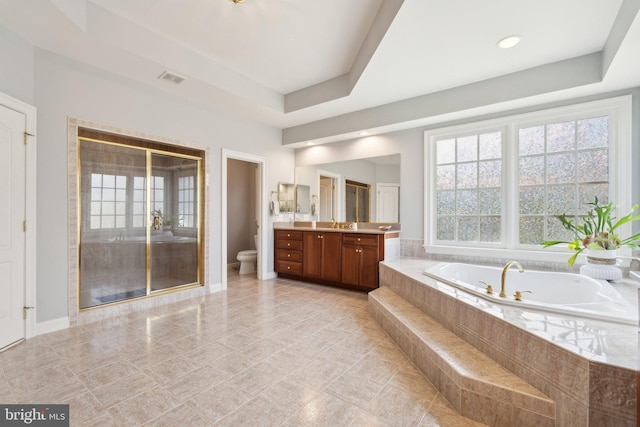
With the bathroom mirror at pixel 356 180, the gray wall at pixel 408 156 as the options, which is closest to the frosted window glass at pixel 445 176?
the gray wall at pixel 408 156

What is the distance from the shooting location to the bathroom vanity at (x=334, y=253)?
13.1 ft

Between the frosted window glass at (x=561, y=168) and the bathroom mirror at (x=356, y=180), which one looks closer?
the frosted window glass at (x=561, y=168)

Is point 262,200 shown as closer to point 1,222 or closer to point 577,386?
point 1,222

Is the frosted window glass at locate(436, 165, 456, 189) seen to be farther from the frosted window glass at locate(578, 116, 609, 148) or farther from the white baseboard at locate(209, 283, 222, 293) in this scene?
the white baseboard at locate(209, 283, 222, 293)

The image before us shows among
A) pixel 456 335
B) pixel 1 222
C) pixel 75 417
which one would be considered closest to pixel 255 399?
pixel 75 417

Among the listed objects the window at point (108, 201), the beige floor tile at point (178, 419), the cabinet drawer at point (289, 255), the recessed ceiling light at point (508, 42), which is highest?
the recessed ceiling light at point (508, 42)

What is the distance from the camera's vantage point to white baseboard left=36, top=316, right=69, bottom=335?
103 inches

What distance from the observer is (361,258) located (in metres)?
4.09

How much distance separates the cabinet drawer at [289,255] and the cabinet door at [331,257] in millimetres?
510

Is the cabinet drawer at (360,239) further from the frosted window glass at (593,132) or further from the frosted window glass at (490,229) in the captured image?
the frosted window glass at (593,132)

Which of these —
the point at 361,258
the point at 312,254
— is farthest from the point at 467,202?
the point at 312,254

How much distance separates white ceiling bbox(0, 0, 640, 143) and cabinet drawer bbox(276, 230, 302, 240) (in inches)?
85.7

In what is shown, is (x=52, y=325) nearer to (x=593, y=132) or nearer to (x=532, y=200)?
(x=532, y=200)

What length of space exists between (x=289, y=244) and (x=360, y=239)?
141cm
